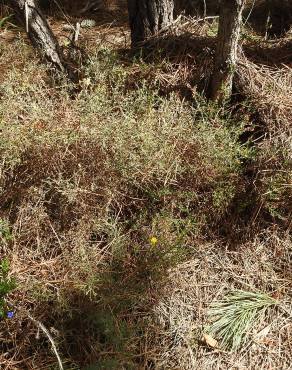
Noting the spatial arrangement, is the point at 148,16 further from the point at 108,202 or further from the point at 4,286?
the point at 4,286

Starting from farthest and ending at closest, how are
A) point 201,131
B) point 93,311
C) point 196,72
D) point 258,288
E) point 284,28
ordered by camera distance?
1. point 284,28
2. point 196,72
3. point 201,131
4. point 258,288
5. point 93,311

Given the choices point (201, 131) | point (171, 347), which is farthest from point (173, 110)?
point (171, 347)

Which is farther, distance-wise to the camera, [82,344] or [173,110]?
[173,110]

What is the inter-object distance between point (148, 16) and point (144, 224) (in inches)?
64.9

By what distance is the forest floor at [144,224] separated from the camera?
2.53 m

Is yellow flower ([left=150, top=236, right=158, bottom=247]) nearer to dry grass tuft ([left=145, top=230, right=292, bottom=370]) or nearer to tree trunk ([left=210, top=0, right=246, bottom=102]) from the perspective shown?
dry grass tuft ([left=145, top=230, right=292, bottom=370])

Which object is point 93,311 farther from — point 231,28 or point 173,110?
point 231,28

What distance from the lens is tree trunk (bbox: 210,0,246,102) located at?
2.86 metres

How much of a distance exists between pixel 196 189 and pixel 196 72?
98cm

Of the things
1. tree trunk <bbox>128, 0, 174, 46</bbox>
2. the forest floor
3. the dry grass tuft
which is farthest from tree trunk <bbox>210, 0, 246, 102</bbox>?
the dry grass tuft

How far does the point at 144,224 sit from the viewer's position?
285cm

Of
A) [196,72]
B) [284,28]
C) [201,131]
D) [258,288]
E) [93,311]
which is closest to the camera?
[93,311]

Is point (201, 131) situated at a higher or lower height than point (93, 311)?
higher

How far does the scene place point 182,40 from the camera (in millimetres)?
3475
